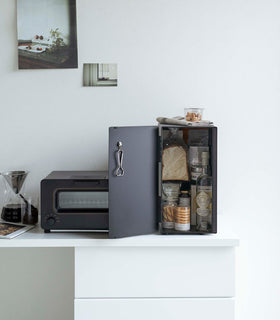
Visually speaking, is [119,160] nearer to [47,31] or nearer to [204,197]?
[204,197]

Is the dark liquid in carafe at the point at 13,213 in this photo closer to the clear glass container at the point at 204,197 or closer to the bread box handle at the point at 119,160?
the bread box handle at the point at 119,160

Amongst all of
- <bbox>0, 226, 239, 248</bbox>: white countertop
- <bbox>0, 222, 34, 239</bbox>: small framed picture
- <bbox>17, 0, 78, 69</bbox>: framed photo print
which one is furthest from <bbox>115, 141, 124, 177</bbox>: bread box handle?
<bbox>17, 0, 78, 69</bbox>: framed photo print

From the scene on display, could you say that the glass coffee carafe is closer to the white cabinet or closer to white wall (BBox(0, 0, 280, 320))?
white wall (BBox(0, 0, 280, 320))

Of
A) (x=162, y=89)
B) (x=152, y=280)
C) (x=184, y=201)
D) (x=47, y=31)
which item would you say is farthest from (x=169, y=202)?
(x=47, y=31)

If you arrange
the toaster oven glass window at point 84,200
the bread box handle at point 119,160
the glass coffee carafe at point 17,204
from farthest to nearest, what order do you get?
the glass coffee carafe at point 17,204 < the toaster oven glass window at point 84,200 < the bread box handle at point 119,160

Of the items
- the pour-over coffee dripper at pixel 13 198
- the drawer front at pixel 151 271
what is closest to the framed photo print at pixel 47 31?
the pour-over coffee dripper at pixel 13 198

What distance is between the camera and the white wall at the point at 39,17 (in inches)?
70.5

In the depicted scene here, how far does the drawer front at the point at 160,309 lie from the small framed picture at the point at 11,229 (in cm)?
35

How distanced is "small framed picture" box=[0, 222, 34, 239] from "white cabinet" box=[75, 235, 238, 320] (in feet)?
0.80

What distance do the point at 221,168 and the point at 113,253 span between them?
699 mm

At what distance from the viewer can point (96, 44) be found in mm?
1800

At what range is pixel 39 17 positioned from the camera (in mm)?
1795

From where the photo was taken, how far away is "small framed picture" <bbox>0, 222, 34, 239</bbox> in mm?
1442

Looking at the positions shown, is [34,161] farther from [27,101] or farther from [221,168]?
[221,168]
